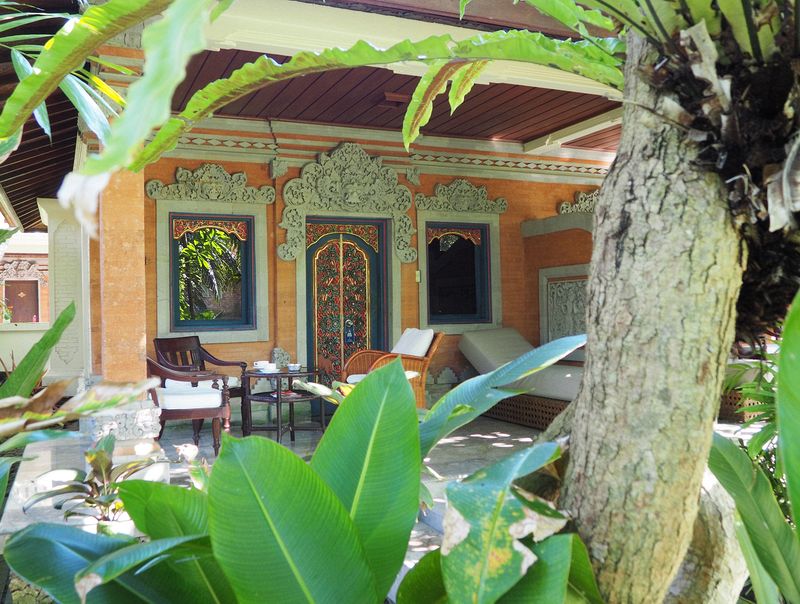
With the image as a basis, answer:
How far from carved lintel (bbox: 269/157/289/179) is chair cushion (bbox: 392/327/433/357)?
2.23 meters

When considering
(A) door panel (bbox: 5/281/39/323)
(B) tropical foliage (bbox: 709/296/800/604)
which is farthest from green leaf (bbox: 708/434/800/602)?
(A) door panel (bbox: 5/281/39/323)

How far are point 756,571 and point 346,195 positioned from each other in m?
6.98

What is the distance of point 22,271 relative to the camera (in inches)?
675

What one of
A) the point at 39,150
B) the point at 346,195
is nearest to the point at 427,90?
the point at 346,195

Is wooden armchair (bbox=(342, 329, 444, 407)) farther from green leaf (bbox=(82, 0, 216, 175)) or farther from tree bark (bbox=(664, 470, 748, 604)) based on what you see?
green leaf (bbox=(82, 0, 216, 175))

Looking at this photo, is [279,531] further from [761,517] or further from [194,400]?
[194,400]

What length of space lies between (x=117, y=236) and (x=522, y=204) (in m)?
5.72

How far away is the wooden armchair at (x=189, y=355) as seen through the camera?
6.53 metres

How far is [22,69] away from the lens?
3.60 feet

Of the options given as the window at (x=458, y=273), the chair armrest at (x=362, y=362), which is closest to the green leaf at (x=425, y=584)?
the chair armrest at (x=362, y=362)

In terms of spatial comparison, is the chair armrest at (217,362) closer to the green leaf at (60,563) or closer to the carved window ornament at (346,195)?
the carved window ornament at (346,195)

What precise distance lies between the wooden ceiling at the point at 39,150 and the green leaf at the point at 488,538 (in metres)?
4.35

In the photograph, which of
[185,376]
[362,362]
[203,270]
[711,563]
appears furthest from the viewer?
[203,270]

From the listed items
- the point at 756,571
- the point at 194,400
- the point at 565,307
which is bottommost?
the point at 194,400
